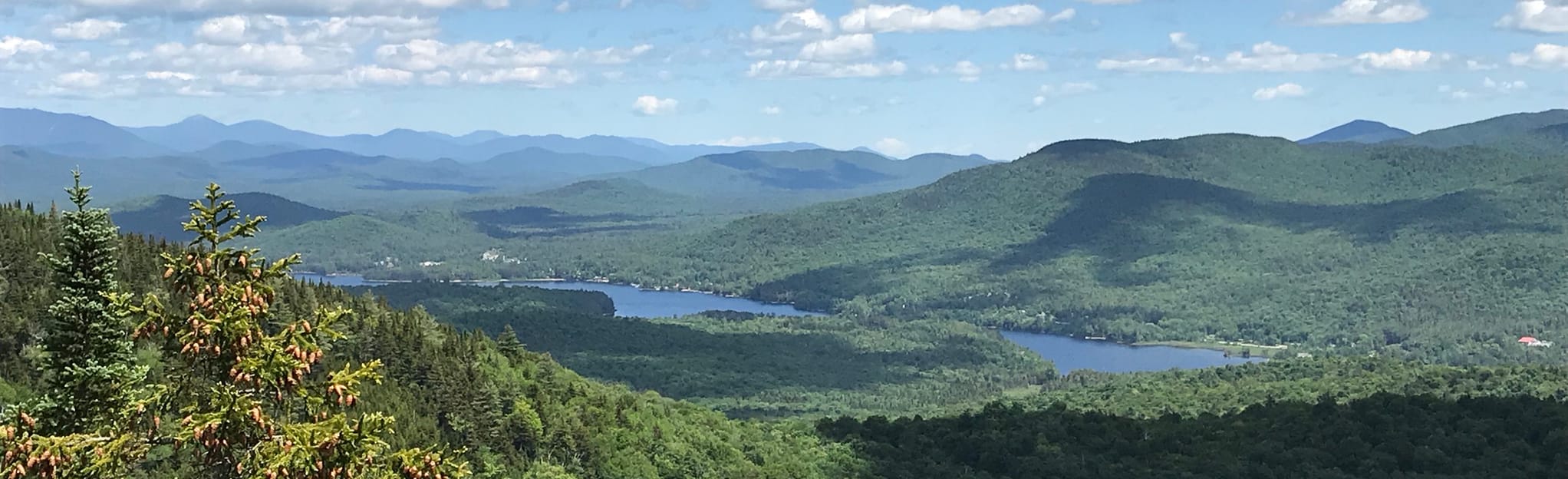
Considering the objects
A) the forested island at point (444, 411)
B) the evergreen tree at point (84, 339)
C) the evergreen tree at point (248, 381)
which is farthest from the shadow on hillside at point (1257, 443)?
the evergreen tree at point (248, 381)

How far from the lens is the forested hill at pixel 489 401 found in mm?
80812

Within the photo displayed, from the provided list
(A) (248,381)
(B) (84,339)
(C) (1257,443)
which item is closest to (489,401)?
(C) (1257,443)

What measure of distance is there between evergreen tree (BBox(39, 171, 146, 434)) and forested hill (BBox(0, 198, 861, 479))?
42.7m

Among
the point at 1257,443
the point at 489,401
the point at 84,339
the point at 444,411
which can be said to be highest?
the point at 84,339

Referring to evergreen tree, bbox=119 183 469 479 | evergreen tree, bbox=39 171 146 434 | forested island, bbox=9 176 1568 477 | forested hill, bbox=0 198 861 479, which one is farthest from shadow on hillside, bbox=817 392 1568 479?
evergreen tree, bbox=119 183 469 479

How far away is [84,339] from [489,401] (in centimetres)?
6854

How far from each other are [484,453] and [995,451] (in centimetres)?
4477

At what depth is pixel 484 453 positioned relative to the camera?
89750 mm

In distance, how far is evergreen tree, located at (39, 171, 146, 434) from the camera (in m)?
25.1

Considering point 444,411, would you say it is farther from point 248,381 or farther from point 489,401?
point 248,381

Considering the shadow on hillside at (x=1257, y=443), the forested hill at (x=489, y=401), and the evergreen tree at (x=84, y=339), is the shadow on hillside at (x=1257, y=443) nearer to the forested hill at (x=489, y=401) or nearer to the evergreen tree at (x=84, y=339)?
the forested hill at (x=489, y=401)

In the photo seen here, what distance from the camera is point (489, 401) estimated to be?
306ft

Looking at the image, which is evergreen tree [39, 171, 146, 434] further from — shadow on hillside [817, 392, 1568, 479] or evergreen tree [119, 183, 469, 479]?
shadow on hillside [817, 392, 1568, 479]

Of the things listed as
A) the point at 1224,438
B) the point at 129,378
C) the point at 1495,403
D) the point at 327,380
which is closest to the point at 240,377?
the point at 327,380
